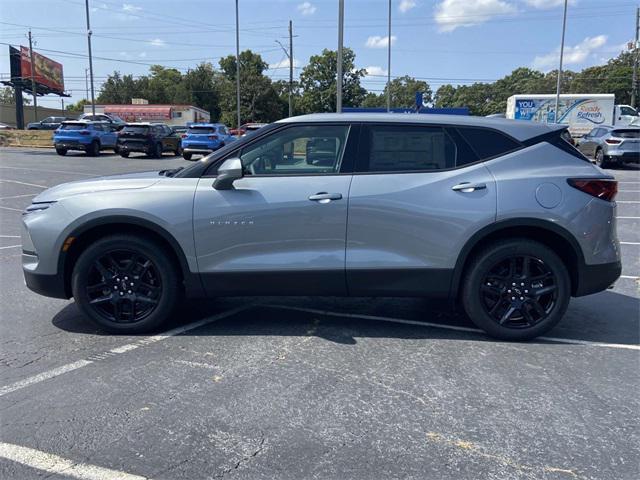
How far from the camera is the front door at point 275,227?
4371 mm

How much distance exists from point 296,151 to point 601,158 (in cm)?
2143

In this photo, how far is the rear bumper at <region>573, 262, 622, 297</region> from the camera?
445 centimetres

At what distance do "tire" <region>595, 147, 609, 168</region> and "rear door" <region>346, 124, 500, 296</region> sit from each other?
67.1 ft

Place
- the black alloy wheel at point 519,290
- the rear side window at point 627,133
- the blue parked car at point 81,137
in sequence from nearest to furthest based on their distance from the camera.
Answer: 1. the black alloy wheel at point 519,290
2. the rear side window at point 627,133
3. the blue parked car at point 81,137

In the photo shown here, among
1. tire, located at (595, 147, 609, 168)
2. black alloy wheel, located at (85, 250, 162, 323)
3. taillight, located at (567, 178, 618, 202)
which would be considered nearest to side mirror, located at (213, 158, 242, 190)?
black alloy wheel, located at (85, 250, 162, 323)

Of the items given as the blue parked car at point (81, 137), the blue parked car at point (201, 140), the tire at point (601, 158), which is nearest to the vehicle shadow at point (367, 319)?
the tire at point (601, 158)

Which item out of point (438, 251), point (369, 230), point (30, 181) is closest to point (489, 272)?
point (438, 251)

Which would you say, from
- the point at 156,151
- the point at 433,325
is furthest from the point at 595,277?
the point at 156,151

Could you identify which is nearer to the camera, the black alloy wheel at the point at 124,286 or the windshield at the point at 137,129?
the black alloy wheel at the point at 124,286

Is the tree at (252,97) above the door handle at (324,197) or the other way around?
above

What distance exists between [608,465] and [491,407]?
28.5 inches

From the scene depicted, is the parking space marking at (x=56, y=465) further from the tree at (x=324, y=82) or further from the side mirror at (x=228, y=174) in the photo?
the tree at (x=324, y=82)

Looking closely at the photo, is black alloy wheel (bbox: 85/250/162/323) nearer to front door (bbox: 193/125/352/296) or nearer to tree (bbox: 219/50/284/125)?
front door (bbox: 193/125/352/296)

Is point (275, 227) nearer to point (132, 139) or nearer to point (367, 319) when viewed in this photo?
point (367, 319)
